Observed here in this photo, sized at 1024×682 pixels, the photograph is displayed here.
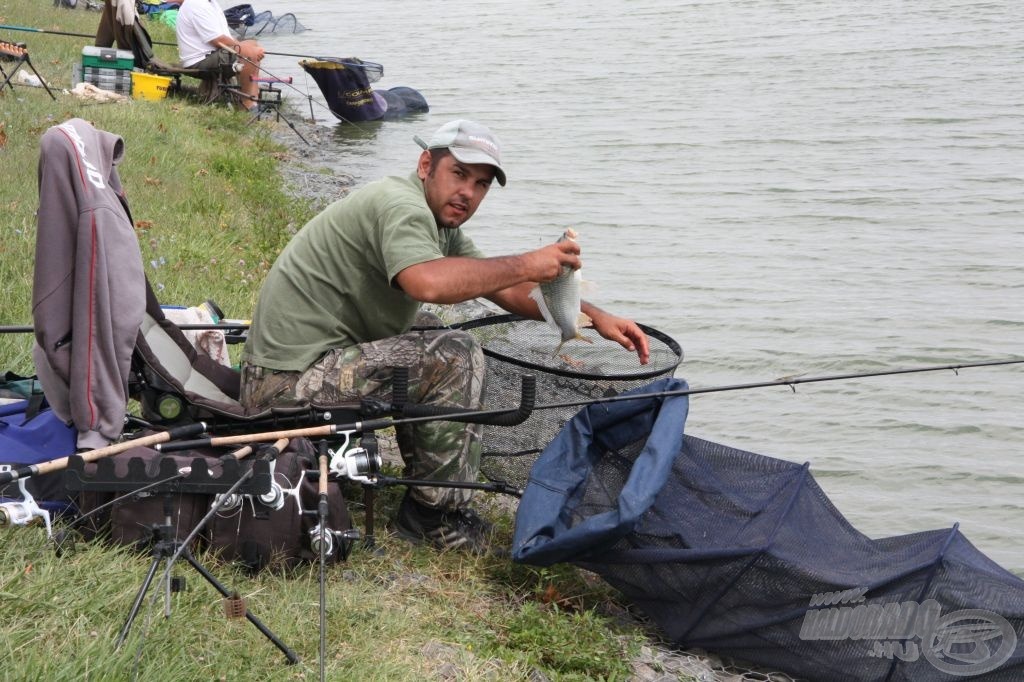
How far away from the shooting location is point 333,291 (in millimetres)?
4156

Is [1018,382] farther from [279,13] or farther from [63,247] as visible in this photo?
[279,13]

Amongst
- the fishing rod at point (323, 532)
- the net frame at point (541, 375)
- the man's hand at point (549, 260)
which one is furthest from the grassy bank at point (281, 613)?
the man's hand at point (549, 260)

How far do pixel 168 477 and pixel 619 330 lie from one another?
1724mm

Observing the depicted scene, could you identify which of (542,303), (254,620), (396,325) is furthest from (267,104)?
(254,620)

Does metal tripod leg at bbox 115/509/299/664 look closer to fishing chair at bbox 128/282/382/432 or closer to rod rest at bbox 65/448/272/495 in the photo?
rod rest at bbox 65/448/272/495

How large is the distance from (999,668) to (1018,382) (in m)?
4.30

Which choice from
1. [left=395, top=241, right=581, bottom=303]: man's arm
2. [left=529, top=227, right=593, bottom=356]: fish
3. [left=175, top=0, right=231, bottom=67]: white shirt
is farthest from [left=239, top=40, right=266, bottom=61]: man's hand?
[left=395, top=241, right=581, bottom=303]: man's arm

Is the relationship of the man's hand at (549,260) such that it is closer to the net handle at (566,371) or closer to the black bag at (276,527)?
the net handle at (566,371)

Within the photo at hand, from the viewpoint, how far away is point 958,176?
462 inches

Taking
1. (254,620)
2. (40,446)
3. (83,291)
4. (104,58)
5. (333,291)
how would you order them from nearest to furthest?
1. (254,620)
2. (83,291)
3. (40,446)
4. (333,291)
5. (104,58)

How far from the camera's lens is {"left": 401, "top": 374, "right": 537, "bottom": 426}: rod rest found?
3648 mm

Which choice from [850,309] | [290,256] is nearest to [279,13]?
[850,309]

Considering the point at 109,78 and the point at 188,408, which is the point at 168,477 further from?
the point at 109,78

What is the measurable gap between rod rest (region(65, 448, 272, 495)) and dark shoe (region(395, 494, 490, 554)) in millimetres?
974
